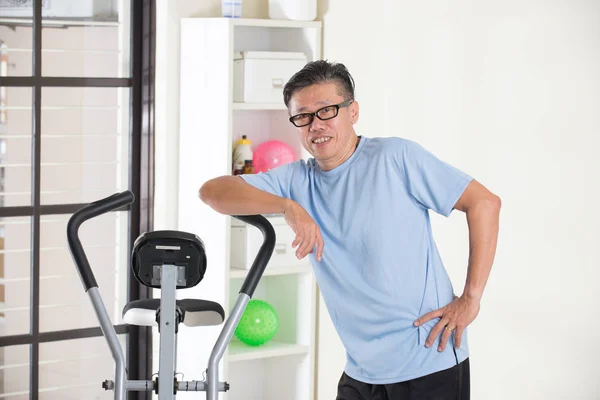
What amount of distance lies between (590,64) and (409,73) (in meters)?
0.84

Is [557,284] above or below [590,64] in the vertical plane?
below

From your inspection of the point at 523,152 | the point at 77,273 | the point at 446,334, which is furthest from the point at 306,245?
the point at 77,273

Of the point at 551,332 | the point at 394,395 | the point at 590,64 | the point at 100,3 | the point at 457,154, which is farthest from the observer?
the point at 100,3

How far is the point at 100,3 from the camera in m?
3.37

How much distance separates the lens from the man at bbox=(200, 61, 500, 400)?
2.01 m

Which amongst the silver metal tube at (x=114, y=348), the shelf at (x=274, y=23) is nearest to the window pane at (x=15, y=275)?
the shelf at (x=274, y=23)

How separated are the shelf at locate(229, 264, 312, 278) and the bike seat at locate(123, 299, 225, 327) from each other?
4.21 ft

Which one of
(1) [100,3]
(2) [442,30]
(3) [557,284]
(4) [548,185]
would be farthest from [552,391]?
(1) [100,3]

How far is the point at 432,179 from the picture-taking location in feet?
6.56

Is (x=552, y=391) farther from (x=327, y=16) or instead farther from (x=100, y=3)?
(x=100, y=3)

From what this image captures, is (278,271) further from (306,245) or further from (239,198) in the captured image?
(306,245)

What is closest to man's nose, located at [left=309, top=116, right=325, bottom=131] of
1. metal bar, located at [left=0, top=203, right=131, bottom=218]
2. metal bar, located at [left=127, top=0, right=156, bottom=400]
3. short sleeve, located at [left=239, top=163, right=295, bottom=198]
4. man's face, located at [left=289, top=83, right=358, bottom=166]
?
man's face, located at [left=289, top=83, right=358, bottom=166]

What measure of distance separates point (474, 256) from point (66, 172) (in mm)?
1847

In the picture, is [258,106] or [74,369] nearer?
[258,106]
